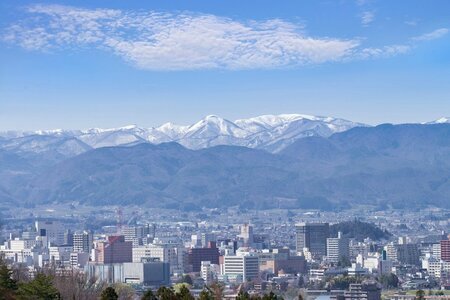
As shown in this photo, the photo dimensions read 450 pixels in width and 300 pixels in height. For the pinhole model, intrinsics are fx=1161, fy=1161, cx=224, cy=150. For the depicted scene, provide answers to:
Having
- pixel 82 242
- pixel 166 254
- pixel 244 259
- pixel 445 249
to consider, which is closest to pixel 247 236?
pixel 82 242

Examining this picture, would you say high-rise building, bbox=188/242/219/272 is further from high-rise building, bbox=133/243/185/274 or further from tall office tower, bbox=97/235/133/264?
tall office tower, bbox=97/235/133/264

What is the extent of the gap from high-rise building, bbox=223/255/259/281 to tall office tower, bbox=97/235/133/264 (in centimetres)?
824

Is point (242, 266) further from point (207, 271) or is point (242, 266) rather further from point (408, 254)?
point (408, 254)

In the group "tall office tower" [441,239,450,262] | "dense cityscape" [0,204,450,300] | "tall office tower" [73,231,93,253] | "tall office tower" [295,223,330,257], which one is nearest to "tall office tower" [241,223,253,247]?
"dense cityscape" [0,204,450,300]

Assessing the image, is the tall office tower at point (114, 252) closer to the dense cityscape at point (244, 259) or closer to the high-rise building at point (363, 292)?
Result: the dense cityscape at point (244, 259)

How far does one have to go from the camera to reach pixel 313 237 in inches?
3415

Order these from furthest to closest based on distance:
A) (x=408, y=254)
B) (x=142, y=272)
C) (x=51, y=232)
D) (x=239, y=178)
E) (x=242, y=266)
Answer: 1. (x=239, y=178)
2. (x=51, y=232)
3. (x=408, y=254)
4. (x=242, y=266)
5. (x=142, y=272)

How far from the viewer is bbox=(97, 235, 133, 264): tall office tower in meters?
72.6

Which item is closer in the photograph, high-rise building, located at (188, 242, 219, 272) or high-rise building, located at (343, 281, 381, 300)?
high-rise building, located at (343, 281, 381, 300)

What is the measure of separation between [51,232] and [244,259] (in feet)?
118

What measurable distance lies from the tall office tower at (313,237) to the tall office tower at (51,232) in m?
19.1

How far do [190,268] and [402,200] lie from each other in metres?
87.2

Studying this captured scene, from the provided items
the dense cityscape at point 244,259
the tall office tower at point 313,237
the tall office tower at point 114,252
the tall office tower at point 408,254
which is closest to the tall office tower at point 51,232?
the dense cityscape at point 244,259

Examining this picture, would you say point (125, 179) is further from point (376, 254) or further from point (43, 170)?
point (376, 254)
